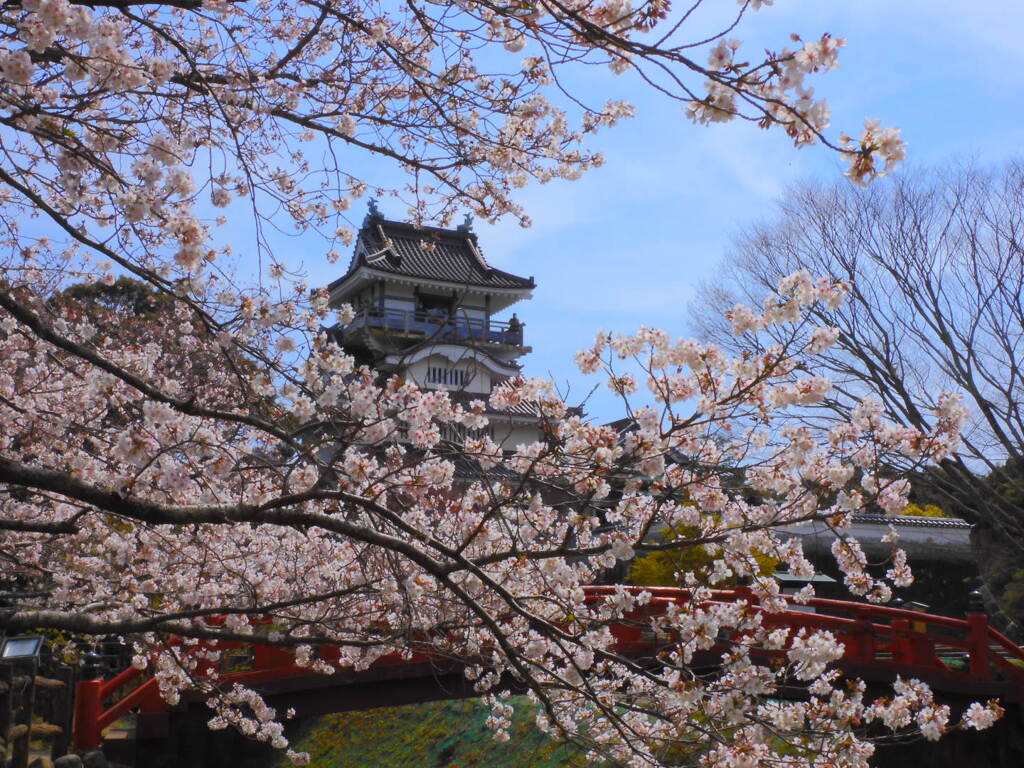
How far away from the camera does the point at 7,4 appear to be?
3.87 metres

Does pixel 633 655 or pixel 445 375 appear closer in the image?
pixel 633 655

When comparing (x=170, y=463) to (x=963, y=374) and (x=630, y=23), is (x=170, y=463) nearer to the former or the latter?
(x=630, y=23)

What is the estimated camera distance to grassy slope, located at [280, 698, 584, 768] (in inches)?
424

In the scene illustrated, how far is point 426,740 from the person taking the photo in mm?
12234

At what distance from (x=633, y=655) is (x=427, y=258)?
20474 millimetres

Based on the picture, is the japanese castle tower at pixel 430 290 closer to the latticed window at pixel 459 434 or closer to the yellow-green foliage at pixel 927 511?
the yellow-green foliage at pixel 927 511

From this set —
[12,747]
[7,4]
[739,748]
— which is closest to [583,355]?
[739,748]

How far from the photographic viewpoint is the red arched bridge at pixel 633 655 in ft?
27.4

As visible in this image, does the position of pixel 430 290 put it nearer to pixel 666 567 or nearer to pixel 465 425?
pixel 666 567

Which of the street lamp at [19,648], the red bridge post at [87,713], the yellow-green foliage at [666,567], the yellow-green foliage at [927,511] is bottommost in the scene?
the red bridge post at [87,713]

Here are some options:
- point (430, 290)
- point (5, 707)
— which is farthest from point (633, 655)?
point (430, 290)

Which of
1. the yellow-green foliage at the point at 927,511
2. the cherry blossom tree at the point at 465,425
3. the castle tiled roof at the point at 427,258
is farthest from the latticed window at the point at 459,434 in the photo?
the castle tiled roof at the point at 427,258

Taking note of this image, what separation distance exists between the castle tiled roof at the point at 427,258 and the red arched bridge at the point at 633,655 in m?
17.5

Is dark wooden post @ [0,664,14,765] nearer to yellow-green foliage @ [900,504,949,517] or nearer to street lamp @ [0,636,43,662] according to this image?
street lamp @ [0,636,43,662]
